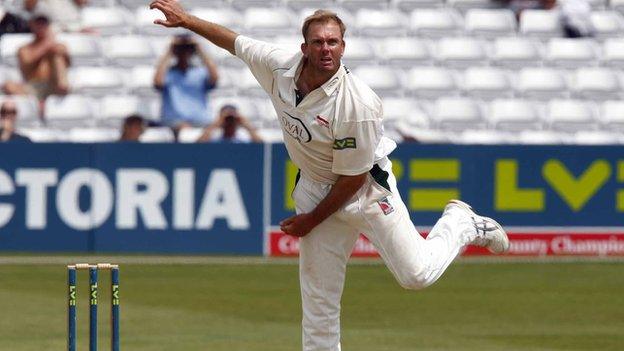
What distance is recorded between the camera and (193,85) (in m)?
15.0

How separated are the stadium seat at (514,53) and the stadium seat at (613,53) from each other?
0.80 meters

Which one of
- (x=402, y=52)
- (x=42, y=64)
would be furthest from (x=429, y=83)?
(x=42, y=64)

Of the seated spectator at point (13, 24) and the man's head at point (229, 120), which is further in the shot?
the seated spectator at point (13, 24)

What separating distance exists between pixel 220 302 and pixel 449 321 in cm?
180

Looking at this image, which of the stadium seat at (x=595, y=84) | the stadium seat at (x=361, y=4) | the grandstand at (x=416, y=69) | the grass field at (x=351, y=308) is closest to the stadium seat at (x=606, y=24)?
the grandstand at (x=416, y=69)

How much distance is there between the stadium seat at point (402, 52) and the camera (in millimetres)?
16703

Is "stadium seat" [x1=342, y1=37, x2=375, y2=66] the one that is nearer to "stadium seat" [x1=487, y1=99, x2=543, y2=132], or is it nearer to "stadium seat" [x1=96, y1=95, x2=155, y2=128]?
"stadium seat" [x1=487, y1=99, x2=543, y2=132]

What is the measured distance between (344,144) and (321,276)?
0.67 metres

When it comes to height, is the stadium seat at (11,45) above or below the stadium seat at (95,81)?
above

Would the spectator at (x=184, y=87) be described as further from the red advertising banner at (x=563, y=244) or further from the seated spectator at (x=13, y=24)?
the red advertising banner at (x=563, y=244)

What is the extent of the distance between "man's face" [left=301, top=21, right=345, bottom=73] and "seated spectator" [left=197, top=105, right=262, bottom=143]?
25.6 feet

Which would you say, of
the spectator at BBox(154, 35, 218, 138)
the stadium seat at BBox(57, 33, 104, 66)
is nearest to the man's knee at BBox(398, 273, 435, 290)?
the spectator at BBox(154, 35, 218, 138)

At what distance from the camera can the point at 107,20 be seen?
53.5 ft

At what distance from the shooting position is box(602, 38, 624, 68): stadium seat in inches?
683
